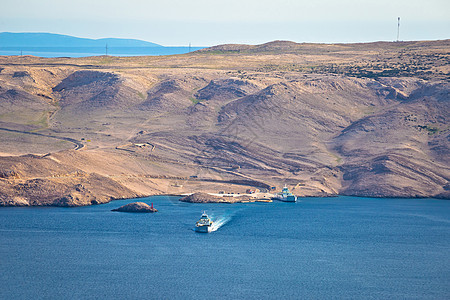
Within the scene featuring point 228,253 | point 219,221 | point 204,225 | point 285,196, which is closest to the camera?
point 228,253

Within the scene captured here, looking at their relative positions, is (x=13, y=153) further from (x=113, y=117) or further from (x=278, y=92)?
(x=278, y=92)

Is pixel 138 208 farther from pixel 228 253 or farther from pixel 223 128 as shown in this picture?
pixel 223 128

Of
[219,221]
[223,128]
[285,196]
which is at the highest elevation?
[223,128]

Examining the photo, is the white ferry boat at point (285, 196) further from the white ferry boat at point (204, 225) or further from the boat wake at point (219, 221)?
the white ferry boat at point (204, 225)

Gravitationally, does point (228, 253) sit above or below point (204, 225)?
below

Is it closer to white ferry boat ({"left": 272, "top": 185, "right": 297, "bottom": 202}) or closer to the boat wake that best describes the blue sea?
the boat wake

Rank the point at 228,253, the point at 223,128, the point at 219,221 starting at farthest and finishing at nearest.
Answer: the point at 223,128, the point at 219,221, the point at 228,253

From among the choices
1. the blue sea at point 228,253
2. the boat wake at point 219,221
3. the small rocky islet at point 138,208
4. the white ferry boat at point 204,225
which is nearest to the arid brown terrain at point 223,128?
the small rocky islet at point 138,208

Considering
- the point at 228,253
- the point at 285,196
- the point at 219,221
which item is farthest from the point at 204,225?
the point at 285,196
